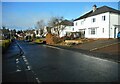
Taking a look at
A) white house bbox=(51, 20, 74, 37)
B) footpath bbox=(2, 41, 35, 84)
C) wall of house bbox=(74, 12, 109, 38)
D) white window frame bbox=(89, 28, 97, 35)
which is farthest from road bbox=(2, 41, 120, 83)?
white house bbox=(51, 20, 74, 37)

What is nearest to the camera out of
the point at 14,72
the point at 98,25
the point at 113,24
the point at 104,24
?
the point at 14,72

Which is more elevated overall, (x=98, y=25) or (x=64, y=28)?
(x=64, y=28)

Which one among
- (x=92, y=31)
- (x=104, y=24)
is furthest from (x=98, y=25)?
(x=92, y=31)

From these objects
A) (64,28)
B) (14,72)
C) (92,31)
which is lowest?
(14,72)

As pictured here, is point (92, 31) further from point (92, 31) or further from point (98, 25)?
point (98, 25)

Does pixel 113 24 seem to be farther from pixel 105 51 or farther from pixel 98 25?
pixel 105 51

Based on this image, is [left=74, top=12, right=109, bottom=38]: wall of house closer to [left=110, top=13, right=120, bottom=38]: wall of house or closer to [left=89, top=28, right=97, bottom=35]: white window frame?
[left=89, top=28, right=97, bottom=35]: white window frame

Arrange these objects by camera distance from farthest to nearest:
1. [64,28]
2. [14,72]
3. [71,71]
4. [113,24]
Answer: [64,28], [113,24], [14,72], [71,71]

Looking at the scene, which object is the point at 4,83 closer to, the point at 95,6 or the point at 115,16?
the point at 115,16

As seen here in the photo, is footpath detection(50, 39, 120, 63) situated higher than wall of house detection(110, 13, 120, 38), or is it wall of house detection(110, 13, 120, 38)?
wall of house detection(110, 13, 120, 38)

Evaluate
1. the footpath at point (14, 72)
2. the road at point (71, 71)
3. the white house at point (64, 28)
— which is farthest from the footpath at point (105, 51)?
the white house at point (64, 28)

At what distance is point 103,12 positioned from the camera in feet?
140

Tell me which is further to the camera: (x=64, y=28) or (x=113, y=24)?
(x=64, y=28)

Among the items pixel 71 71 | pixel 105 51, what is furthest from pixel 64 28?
pixel 71 71
